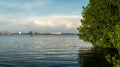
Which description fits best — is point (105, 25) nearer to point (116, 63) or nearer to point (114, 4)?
point (114, 4)

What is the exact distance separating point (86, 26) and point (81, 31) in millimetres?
2778

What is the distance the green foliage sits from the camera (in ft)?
178

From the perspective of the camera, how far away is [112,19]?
57000 millimetres

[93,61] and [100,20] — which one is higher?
[100,20]

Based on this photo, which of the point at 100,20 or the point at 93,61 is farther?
the point at 100,20

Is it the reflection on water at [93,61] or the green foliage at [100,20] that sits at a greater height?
the green foliage at [100,20]

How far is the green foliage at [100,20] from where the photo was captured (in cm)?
5431

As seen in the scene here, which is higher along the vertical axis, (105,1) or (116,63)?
(105,1)

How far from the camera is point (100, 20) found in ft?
203

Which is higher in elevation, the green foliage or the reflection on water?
the green foliage

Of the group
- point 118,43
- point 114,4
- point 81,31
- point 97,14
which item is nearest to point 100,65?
point 114,4

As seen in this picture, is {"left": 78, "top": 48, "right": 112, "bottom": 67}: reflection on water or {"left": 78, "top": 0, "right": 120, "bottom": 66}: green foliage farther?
{"left": 78, "top": 0, "right": 120, "bottom": 66}: green foliage

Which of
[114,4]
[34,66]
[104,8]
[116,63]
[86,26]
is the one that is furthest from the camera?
[86,26]

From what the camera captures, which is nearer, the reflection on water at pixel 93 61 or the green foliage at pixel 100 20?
the reflection on water at pixel 93 61
